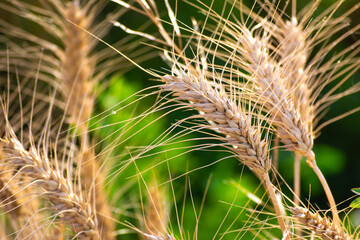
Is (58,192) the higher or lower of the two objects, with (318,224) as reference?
lower

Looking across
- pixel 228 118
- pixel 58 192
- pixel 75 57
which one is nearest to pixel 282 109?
pixel 228 118

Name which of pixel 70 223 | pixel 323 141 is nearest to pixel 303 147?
pixel 70 223

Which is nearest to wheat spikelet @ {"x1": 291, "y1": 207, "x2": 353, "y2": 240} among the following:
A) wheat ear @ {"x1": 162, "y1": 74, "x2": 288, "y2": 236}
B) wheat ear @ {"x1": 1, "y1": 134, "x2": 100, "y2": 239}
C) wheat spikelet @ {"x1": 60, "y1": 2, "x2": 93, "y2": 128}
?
wheat ear @ {"x1": 162, "y1": 74, "x2": 288, "y2": 236}

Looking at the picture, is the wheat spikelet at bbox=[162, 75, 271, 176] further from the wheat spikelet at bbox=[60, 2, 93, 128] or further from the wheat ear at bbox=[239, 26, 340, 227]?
the wheat spikelet at bbox=[60, 2, 93, 128]

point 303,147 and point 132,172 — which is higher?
point 303,147

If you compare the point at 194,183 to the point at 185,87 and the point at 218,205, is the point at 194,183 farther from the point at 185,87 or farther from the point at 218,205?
the point at 185,87

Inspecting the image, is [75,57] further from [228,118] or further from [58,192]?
[228,118]
